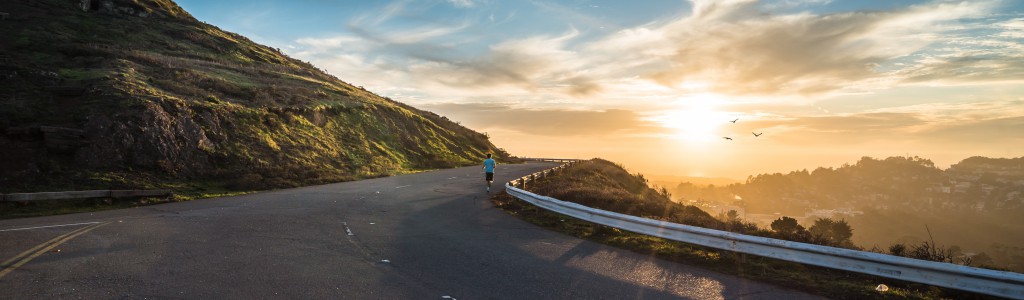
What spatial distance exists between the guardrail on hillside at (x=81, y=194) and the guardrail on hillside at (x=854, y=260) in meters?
17.3

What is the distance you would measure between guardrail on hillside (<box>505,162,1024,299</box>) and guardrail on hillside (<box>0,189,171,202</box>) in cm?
1726

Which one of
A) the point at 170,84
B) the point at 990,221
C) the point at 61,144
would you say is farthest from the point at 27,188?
the point at 990,221

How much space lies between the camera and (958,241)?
118000 mm

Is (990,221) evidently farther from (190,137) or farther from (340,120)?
(190,137)

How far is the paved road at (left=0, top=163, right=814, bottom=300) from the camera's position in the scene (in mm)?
6707

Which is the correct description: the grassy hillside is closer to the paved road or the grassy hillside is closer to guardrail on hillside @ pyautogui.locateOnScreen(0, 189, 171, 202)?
the paved road

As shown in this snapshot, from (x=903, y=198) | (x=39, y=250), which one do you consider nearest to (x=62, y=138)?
(x=39, y=250)

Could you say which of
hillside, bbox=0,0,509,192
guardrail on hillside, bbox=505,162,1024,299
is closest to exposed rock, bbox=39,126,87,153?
hillside, bbox=0,0,509,192

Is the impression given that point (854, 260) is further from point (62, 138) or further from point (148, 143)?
point (62, 138)

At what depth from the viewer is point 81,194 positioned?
54.3ft

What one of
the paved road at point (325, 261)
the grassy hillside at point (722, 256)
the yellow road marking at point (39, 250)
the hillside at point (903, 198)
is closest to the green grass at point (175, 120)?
the paved road at point (325, 261)

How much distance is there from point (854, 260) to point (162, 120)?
27.7m

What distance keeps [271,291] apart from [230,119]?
2522 cm

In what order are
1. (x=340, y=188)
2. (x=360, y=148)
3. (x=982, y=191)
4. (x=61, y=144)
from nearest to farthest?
(x=61, y=144)
(x=340, y=188)
(x=360, y=148)
(x=982, y=191)
